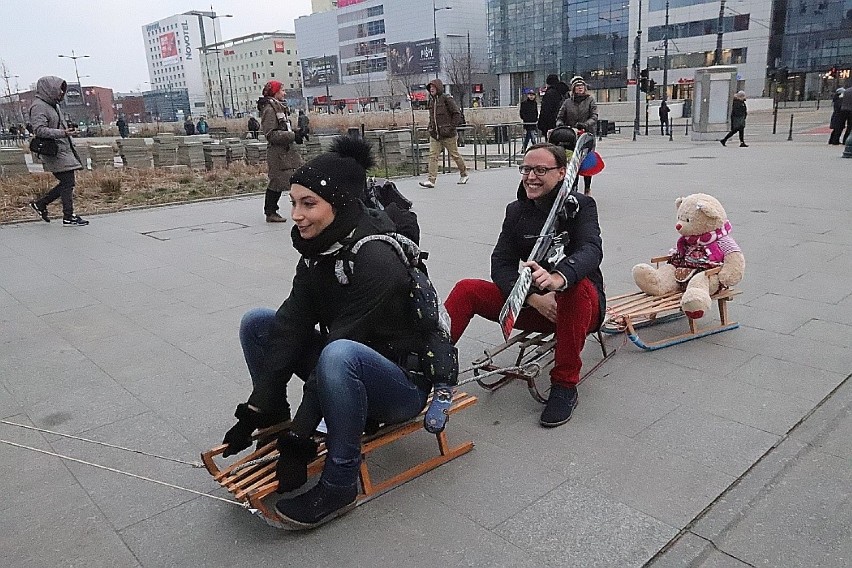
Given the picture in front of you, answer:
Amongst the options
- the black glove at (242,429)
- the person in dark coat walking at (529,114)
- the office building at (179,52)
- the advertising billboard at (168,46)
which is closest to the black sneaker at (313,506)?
the black glove at (242,429)

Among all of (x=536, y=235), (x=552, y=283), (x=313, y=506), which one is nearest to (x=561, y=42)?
(x=536, y=235)

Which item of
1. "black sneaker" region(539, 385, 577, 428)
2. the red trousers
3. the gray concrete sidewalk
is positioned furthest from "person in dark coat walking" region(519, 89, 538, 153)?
"black sneaker" region(539, 385, 577, 428)

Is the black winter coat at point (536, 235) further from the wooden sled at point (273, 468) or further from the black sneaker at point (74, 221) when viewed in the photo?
the black sneaker at point (74, 221)

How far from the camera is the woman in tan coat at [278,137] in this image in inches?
351

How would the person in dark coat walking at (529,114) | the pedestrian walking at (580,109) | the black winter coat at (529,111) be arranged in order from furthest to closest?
the black winter coat at (529,111) → the person in dark coat walking at (529,114) → the pedestrian walking at (580,109)

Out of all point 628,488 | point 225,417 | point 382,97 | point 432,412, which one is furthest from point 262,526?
→ point 382,97

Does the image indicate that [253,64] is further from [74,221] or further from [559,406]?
[559,406]

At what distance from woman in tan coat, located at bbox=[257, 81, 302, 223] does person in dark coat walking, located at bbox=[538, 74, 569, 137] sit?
481 cm

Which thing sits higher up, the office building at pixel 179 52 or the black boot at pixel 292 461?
the office building at pixel 179 52

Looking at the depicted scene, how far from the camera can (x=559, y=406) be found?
3.28 metres

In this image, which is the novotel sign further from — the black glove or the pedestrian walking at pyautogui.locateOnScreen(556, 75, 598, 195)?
the black glove

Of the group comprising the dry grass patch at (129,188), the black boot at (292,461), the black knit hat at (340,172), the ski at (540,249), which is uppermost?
the black knit hat at (340,172)

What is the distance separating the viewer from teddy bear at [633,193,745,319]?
4.18m

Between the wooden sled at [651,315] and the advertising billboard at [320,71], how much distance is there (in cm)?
11730
